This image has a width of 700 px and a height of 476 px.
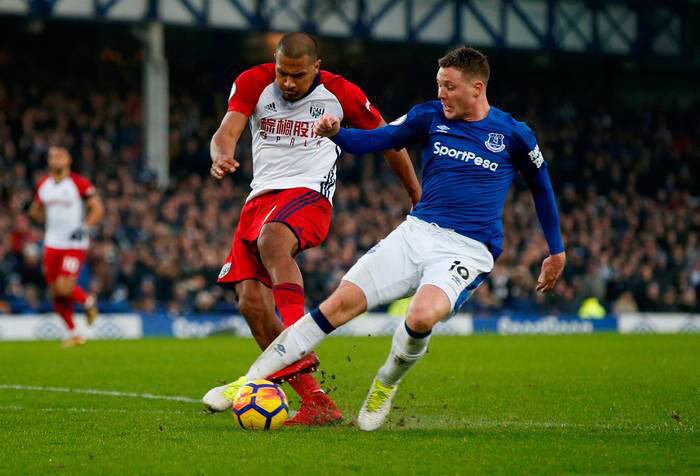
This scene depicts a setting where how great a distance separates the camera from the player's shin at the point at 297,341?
7.05 m

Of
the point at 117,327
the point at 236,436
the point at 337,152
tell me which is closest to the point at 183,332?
the point at 117,327

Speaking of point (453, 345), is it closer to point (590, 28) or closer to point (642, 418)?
point (642, 418)

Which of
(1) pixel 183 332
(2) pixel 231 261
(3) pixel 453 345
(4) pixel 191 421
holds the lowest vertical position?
(1) pixel 183 332

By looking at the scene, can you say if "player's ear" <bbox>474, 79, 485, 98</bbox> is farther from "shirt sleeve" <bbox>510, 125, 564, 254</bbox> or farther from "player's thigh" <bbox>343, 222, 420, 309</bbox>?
"player's thigh" <bbox>343, 222, 420, 309</bbox>

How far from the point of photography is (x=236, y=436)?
6793mm

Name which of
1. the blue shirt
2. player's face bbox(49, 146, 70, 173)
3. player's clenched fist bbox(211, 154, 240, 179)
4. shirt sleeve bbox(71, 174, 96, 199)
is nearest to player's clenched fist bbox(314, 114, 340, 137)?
the blue shirt

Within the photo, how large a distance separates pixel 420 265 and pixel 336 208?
20.0 m

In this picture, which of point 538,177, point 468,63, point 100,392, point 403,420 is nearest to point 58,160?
point 100,392

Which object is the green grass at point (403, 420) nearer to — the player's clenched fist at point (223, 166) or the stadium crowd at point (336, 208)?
the player's clenched fist at point (223, 166)

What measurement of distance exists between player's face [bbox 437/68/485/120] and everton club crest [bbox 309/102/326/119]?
1184 mm

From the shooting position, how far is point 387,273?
Result: 7.17m

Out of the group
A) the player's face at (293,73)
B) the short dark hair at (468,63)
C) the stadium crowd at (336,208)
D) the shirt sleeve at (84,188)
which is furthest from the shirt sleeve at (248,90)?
the stadium crowd at (336,208)

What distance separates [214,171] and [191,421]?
1668mm

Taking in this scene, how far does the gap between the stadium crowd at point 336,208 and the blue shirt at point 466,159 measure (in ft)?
47.6
